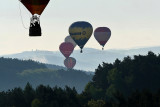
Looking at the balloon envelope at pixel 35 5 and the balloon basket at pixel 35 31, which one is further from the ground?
the balloon envelope at pixel 35 5

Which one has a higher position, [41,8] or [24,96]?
[41,8]

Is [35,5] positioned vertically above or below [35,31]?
above

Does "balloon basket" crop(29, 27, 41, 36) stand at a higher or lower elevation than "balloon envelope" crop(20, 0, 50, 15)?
lower

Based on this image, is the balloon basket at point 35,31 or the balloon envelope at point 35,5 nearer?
the balloon basket at point 35,31

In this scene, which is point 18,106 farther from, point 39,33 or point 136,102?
point 39,33

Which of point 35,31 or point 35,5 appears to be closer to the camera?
point 35,31

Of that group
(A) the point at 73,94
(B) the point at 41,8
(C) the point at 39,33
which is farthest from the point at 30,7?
(A) the point at 73,94

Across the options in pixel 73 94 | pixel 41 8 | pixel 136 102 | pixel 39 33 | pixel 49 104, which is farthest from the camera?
pixel 73 94

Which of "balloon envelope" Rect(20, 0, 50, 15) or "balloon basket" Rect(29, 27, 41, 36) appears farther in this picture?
"balloon envelope" Rect(20, 0, 50, 15)
